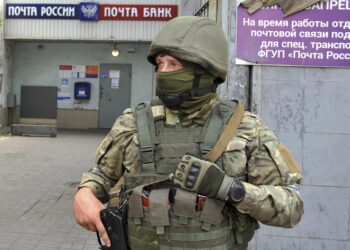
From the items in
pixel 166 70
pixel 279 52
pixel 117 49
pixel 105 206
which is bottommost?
pixel 105 206

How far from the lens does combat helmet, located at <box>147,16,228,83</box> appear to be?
75.3 inches

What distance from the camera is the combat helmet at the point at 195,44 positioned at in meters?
1.91

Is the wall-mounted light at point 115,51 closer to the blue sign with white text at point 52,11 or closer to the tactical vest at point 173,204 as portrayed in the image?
the blue sign with white text at point 52,11

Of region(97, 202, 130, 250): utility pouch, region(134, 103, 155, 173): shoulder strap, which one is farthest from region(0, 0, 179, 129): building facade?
region(97, 202, 130, 250): utility pouch

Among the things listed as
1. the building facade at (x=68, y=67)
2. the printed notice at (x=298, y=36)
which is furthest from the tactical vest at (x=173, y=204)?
the building facade at (x=68, y=67)

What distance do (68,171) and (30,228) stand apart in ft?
12.3

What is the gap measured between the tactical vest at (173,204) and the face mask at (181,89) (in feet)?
0.28

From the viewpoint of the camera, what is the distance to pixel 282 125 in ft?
14.4

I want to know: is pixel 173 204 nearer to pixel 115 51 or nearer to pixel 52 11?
pixel 52 11

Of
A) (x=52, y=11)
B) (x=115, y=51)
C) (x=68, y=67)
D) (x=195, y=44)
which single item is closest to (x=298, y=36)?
(x=195, y=44)

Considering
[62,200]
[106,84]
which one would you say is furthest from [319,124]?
[106,84]

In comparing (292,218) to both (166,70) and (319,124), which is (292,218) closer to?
(166,70)

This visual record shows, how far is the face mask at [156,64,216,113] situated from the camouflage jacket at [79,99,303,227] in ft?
0.15

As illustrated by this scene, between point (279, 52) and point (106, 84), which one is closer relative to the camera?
point (279, 52)
